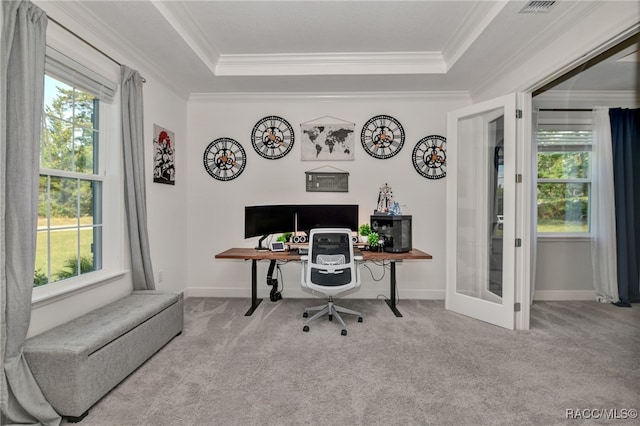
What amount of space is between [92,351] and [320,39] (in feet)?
9.94

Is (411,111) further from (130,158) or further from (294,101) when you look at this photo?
(130,158)

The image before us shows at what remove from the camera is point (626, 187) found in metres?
3.82

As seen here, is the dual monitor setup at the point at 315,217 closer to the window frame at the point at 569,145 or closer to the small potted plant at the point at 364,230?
the small potted plant at the point at 364,230

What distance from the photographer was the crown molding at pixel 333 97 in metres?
3.98

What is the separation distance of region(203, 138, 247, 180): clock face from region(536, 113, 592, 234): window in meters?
3.89

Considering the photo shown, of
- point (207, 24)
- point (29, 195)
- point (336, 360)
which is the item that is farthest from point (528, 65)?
point (29, 195)

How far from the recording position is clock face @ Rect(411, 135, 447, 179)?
158 inches

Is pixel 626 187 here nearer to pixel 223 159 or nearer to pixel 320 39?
pixel 320 39

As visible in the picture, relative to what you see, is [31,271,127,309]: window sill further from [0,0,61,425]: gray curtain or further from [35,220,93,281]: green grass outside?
[0,0,61,425]: gray curtain

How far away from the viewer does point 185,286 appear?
13.3 feet

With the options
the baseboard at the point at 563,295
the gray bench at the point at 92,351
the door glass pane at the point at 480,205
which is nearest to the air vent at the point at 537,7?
the door glass pane at the point at 480,205

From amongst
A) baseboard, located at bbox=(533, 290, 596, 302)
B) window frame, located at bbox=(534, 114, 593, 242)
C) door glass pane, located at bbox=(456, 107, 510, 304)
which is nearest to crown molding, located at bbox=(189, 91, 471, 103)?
door glass pane, located at bbox=(456, 107, 510, 304)

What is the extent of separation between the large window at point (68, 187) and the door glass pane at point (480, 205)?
3.62 metres

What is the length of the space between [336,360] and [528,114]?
290cm
